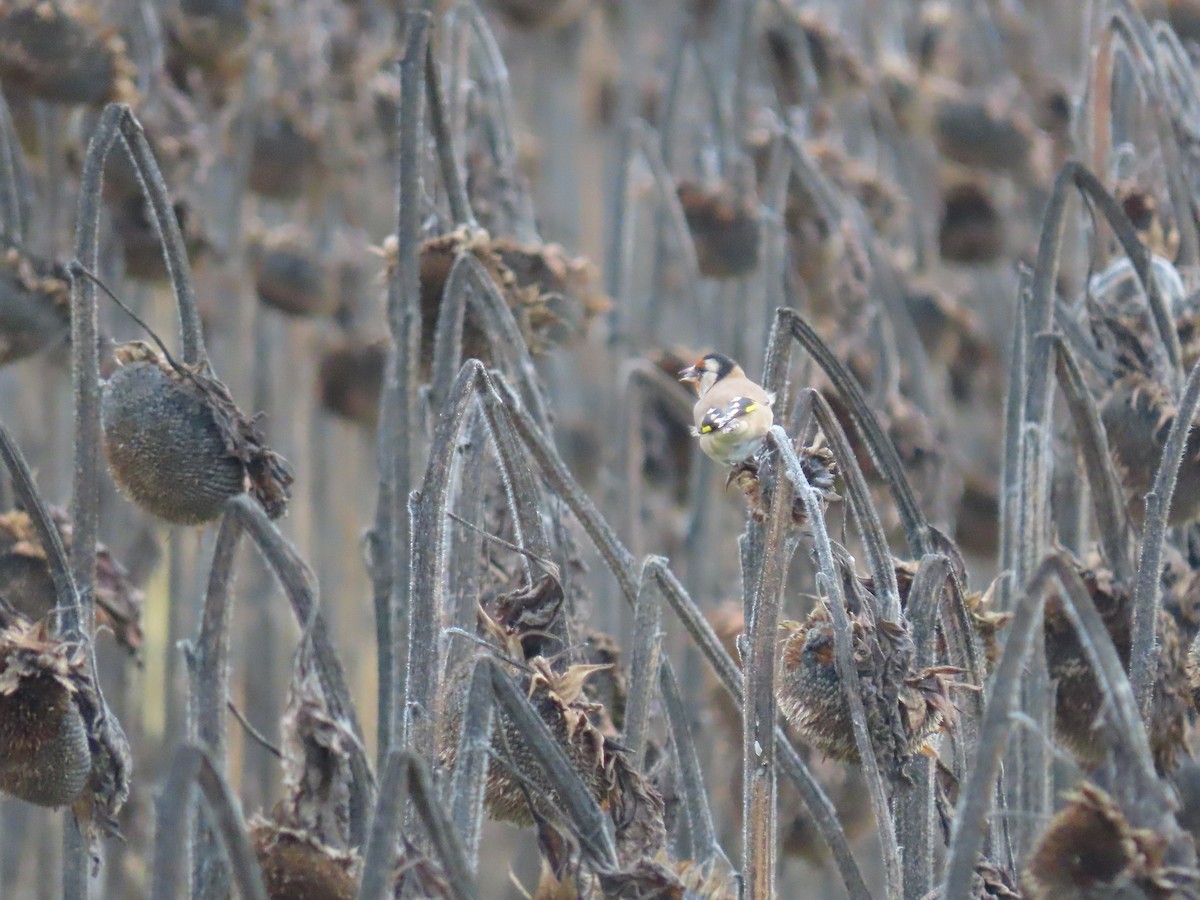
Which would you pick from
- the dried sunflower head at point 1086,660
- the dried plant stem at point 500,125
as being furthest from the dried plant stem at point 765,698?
the dried plant stem at point 500,125

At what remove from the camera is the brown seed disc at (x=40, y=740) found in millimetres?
1121

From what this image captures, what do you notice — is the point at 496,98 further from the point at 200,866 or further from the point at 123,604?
the point at 200,866

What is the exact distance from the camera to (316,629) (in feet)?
3.87

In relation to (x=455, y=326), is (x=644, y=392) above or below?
above

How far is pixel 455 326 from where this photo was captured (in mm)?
1361

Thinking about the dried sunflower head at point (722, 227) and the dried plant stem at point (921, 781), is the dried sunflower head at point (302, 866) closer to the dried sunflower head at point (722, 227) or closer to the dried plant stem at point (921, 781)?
the dried plant stem at point (921, 781)

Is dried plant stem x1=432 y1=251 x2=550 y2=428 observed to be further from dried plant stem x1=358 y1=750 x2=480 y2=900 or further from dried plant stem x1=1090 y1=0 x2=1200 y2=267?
dried plant stem x1=1090 y1=0 x2=1200 y2=267

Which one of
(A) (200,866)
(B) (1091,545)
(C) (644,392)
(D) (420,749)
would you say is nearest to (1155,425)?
(B) (1091,545)

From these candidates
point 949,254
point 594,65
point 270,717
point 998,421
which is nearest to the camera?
point 270,717

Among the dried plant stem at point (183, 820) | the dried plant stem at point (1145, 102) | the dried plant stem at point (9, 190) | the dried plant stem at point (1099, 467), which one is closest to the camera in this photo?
the dried plant stem at point (183, 820)

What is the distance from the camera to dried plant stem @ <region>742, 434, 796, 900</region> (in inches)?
40.2

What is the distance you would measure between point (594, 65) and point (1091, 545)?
2350 mm

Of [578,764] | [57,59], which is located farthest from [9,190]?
[578,764]

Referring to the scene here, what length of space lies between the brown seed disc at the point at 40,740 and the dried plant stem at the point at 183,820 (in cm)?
27
